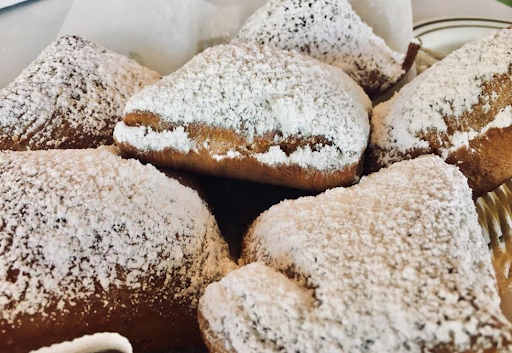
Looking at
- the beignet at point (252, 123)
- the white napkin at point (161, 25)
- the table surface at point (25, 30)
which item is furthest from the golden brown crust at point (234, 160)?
the table surface at point (25, 30)

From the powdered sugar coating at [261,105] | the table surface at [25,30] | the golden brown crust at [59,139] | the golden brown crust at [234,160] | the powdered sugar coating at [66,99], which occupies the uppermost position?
the powdered sugar coating at [261,105]

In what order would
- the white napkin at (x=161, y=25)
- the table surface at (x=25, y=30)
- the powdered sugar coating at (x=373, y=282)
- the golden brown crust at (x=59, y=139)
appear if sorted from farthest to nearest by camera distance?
the table surface at (x=25, y=30)
the white napkin at (x=161, y=25)
the golden brown crust at (x=59, y=139)
the powdered sugar coating at (x=373, y=282)

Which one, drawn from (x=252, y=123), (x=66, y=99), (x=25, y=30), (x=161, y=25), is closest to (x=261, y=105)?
(x=252, y=123)

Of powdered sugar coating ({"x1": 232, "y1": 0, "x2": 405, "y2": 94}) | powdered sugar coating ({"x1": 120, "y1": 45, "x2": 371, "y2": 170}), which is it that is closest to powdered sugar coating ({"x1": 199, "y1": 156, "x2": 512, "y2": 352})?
powdered sugar coating ({"x1": 120, "y1": 45, "x2": 371, "y2": 170})

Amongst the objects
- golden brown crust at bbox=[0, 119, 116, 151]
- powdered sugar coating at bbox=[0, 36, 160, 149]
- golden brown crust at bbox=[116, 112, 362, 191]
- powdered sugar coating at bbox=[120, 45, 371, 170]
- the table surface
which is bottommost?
the table surface

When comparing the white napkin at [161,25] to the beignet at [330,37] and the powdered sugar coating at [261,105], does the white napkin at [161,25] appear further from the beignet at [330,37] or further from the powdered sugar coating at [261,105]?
the powdered sugar coating at [261,105]

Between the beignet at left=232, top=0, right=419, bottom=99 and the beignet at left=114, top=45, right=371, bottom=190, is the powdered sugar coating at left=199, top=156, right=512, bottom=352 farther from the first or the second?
the beignet at left=232, top=0, right=419, bottom=99

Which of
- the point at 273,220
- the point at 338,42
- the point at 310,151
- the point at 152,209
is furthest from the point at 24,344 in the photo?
the point at 338,42
